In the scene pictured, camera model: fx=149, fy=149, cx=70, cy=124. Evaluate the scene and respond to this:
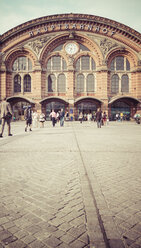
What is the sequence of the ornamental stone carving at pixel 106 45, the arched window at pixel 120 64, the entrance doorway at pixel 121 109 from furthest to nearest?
the entrance doorway at pixel 121 109, the arched window at pixel 120 64, the ornamental stone carving at pixel 106 45

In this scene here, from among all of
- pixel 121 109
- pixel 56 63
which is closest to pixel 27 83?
pixel 56 63

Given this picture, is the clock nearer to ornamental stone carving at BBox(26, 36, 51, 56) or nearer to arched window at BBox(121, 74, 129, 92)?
ornamental stone carving at BBox(26, 36, 51, 56)

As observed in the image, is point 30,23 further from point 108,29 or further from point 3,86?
point 108,29

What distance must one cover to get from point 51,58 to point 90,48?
24.8 ft

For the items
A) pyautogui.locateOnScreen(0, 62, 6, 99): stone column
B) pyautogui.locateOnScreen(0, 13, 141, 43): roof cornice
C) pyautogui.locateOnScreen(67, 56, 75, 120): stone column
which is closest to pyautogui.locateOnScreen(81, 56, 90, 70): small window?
pyautogui.locateOnScreen(67, 56, 75, 120): stone column

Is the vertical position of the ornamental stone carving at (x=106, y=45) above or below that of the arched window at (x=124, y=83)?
above

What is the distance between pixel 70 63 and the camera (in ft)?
89.3

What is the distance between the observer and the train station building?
2714 centimetres

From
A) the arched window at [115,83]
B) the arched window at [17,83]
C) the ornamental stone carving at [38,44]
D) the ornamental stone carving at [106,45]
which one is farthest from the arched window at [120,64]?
the arched window at [17,83]

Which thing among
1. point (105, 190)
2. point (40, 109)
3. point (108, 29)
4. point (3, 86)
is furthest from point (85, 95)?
point (105, 190)

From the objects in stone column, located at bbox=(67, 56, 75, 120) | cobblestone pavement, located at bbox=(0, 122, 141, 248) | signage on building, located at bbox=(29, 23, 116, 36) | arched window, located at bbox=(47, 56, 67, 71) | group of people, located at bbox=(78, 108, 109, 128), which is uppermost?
signage on building, located at bbox=(29, 23, 116, 36)

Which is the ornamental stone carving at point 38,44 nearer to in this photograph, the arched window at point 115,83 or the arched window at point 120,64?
the arched window at point 120,64

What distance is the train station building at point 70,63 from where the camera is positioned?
27141mm

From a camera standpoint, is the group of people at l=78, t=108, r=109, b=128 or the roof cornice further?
the roof cornice
